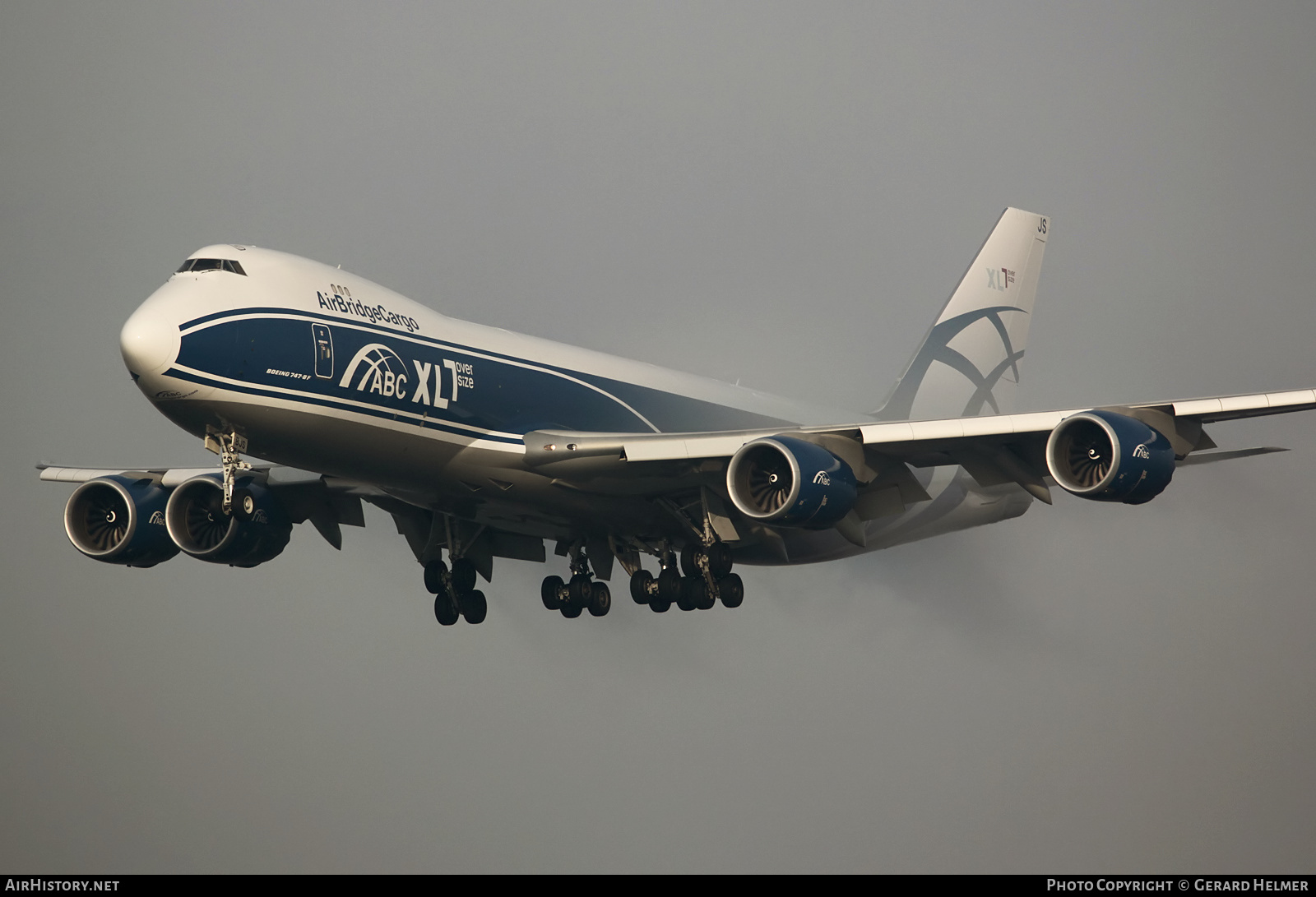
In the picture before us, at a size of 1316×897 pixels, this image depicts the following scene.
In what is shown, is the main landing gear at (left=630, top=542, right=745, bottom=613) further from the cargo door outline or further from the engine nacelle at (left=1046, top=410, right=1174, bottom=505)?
the cargo door outline

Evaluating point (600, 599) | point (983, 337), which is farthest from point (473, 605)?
point (983, 337)

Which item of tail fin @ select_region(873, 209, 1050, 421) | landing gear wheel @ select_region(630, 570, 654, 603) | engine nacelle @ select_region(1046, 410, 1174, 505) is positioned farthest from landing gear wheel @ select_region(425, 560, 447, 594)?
engine nacelle @ select_region(1046, 410, 1174, 505)

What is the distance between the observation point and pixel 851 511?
2978 cm

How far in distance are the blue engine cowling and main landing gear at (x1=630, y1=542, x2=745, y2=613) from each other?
11.4 ft

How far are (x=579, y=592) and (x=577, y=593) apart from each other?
2.3 inches

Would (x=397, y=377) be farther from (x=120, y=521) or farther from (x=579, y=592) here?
(x=120, y=521)

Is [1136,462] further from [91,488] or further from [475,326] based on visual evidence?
[91,488]

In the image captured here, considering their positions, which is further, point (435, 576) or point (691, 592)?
point (435, 576)

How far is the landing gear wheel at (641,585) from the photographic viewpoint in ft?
106

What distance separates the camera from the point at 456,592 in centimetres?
3422

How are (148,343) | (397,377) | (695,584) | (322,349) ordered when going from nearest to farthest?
(148,343) < (322,349) < (397,377) < (695,584)
